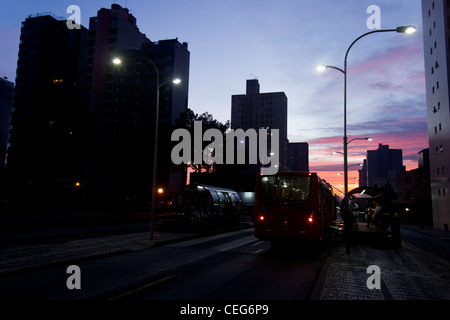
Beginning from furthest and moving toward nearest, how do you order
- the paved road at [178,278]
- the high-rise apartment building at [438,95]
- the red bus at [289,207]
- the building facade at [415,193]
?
the building facade at [415,193]
the high-rise apartment building at [438,95]
the red bus at [289,207]
the paved road at [178,278]

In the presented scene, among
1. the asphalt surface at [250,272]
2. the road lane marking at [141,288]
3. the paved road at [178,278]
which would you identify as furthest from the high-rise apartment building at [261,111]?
the road lane marking at [141,288]

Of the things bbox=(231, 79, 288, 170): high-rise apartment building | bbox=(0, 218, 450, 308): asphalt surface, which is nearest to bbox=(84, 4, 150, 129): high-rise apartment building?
bbox=(0, 218, 450, 308): asphalt surface

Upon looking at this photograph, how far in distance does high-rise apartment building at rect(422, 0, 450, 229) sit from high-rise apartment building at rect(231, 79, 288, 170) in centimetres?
11652

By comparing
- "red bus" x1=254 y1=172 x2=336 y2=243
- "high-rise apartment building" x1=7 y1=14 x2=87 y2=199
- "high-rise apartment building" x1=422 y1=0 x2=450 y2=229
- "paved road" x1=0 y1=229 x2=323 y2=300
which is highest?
"high-rise apartment building" x1=7 y1=14 x2=87 y2=199

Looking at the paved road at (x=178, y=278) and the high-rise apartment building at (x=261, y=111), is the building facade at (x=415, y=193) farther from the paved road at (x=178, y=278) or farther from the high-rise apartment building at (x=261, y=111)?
the high-rise apartment building at (x=261, y=111)

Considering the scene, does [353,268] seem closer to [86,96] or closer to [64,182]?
[64,182]

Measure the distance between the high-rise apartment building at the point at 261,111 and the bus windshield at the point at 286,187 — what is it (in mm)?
151577

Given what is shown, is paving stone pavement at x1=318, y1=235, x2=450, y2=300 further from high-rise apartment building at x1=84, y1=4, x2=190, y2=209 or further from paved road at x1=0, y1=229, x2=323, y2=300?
high-rise apartment building at x1=84, y1=4, x2=190, y2=209

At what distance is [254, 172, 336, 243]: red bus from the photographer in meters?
13.0

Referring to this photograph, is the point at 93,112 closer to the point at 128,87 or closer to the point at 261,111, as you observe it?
the point at 128,87

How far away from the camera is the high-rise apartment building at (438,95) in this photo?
1630 inches

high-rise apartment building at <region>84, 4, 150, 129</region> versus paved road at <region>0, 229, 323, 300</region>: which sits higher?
high-rise apartment building at <region>84, 4, 150, 129</region>
